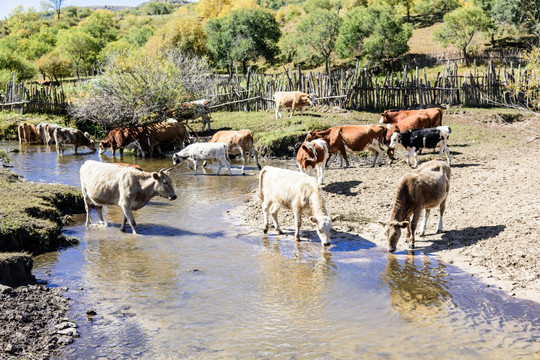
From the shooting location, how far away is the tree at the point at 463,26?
48438 mm

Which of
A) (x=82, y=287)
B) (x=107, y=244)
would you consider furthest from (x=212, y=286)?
(x=107, y=244)

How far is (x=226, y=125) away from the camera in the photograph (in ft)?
84.7

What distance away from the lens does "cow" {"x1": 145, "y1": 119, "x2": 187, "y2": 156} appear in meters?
23.1

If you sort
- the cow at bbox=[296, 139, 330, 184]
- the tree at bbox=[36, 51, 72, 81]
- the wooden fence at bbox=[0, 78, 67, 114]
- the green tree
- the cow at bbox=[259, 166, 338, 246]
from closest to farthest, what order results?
the cow at bbox=[259, 166, 338, 246] < the cow at bbox=[296, 139, 330, 184] < the wooden fence at bbox=[0, 78, 67, 114] < the tree at bbox=[36, 51, 72, 81] < the green tree

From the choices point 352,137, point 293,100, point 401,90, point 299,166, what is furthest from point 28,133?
point 401,90

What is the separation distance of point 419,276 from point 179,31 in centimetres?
5292

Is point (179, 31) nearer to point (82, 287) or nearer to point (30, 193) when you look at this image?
point (30, 193)

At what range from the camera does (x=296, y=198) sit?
36.8 feet

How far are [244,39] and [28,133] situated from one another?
34.4 meters

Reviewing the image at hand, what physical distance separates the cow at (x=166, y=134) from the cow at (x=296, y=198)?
471 inches

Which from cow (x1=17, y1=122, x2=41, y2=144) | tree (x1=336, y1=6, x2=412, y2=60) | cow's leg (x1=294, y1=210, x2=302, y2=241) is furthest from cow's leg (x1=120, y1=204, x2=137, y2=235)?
tree (x1=336, y1=6, x2=412, y2=60)

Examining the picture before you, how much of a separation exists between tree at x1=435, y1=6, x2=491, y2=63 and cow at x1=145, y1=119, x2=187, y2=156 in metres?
33.3

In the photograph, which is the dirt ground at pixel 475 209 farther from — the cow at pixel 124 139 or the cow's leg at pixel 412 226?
the cow at pixel 124 139

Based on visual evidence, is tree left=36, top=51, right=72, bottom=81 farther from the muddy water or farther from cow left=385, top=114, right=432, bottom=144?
the muddy water
